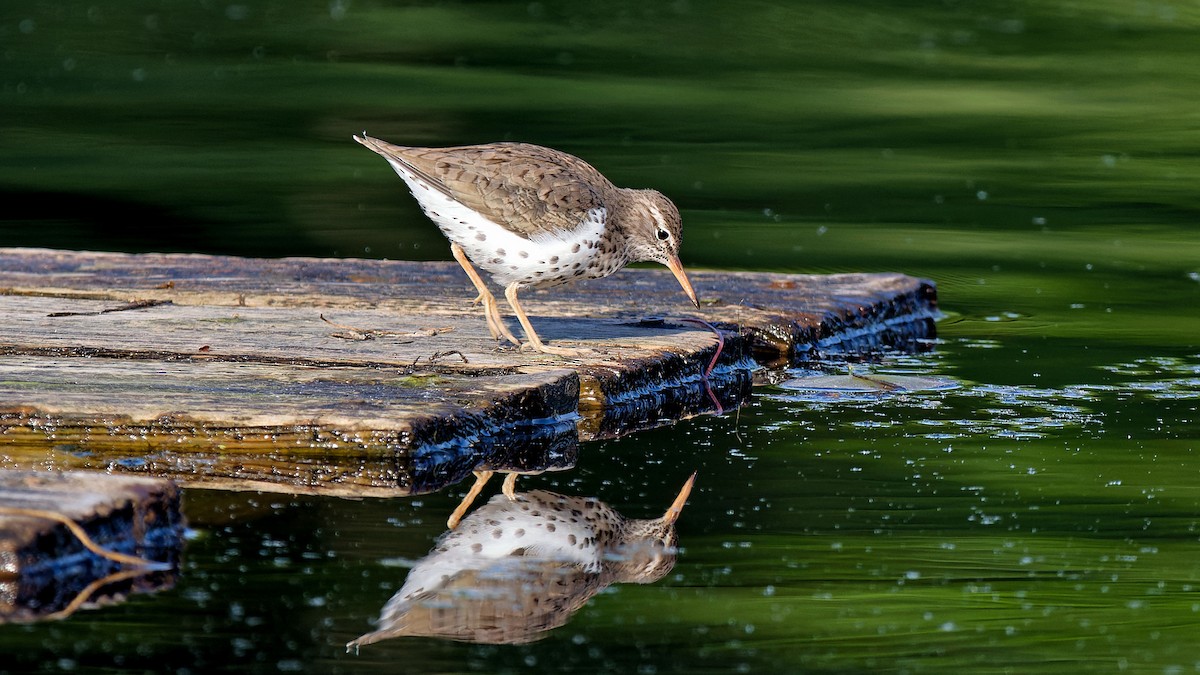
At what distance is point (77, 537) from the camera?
4.01 meters

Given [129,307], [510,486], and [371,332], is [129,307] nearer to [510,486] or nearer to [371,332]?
[371,332]

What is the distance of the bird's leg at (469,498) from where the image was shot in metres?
4.66

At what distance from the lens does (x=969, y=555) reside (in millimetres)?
4465

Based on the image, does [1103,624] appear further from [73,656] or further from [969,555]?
[73,656]

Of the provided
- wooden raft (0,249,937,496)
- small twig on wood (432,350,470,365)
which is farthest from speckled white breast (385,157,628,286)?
small twig on wood (432,350,470,365)

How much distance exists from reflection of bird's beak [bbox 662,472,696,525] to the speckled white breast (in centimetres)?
123

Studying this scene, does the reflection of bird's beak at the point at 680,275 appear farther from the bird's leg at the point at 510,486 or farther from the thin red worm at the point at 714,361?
the bird's leg at the point at 510,486

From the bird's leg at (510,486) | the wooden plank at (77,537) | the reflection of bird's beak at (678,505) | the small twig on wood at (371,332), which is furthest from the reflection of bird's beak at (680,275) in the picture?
the wooden plank at (77,537)

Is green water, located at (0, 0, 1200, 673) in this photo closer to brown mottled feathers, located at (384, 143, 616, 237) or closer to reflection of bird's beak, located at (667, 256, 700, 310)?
reflection of bird's beak, located at (667, 256, 700, 310)

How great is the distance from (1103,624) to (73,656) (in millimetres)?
2073

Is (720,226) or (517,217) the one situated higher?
(517,217)

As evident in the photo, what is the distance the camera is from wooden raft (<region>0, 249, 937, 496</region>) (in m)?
5.01

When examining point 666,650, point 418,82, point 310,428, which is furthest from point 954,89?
point 666,650

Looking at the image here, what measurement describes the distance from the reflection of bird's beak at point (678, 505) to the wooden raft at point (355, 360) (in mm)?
417
